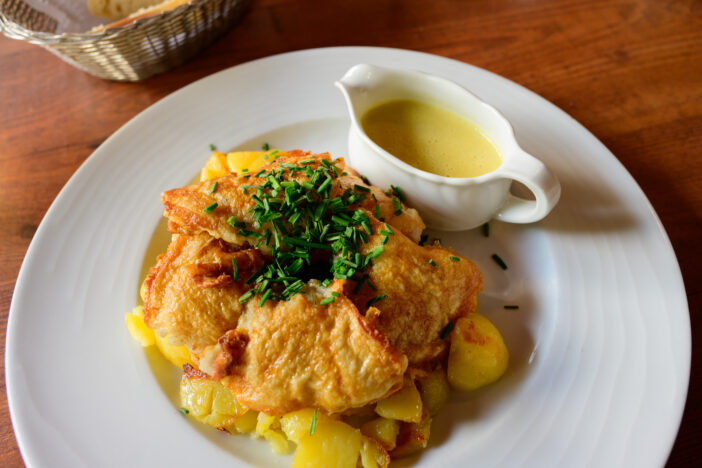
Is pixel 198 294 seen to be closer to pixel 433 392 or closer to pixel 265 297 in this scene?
pixel 265 297

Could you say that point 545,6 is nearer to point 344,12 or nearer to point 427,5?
point 427,5

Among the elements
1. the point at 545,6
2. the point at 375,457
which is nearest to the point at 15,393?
the point at 375,457

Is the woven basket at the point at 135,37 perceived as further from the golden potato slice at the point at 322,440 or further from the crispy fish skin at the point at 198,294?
the golden potato slice at the point at 322,440

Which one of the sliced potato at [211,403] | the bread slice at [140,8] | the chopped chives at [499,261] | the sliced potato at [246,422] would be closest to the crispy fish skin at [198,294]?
the sliced potato at [211,403]

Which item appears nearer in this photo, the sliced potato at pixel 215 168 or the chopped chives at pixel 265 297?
the chopped chives at pixel 265 297

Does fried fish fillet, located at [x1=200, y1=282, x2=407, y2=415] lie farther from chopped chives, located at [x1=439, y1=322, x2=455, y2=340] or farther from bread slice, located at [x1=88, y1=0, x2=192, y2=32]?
bread slice, located at [x1=88, y1=0, x2=192, y2=32]
